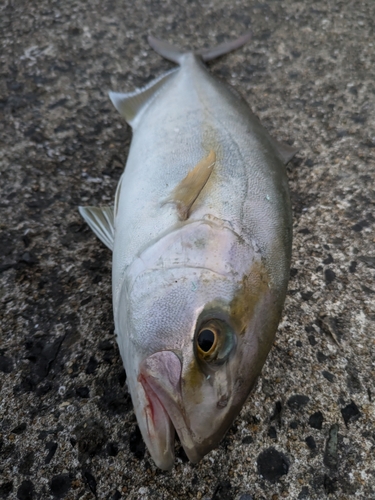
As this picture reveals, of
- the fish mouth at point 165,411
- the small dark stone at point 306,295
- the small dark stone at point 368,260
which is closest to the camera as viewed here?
the fish mouth at point 165,411

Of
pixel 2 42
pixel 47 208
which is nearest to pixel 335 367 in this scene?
pixel 47 208

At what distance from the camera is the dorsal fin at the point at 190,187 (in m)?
1.73

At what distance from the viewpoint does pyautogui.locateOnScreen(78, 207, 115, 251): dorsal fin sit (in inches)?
82.9

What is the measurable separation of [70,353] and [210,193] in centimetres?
94

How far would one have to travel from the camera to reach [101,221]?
7.09ft

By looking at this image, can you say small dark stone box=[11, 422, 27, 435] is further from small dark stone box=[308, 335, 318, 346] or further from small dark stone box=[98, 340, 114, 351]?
small dark stone box=[308, 335, 318, 346]

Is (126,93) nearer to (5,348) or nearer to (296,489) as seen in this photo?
(5,348)

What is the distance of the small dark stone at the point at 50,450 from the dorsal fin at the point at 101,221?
887mm

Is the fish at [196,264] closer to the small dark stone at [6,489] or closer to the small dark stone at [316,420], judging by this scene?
the small dark stone at [316,420]

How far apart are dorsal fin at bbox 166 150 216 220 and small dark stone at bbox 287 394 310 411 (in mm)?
874

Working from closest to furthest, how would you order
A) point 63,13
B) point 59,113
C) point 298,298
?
point 298,298
point 59,113
point 63,13

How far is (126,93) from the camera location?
2.77 meters

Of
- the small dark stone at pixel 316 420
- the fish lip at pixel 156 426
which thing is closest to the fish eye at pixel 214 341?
the fish lip at pixel 156 426

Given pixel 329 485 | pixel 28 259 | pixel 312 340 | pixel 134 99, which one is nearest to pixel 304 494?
pixel 329 485
